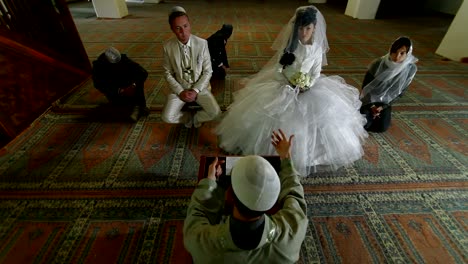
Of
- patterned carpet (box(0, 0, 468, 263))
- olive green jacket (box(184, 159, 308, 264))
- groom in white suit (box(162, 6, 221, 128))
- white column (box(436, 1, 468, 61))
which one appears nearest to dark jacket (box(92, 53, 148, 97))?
patterned carpet (box(0, 0, 468, 263))

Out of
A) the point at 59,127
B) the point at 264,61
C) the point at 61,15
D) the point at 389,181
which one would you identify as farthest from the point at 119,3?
the point at 389,181

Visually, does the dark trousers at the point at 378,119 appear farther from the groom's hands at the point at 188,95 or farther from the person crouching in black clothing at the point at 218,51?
the person crouching in black clothing at the point at 218,51

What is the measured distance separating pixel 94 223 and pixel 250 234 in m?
1.52

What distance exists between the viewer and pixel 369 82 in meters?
2.62

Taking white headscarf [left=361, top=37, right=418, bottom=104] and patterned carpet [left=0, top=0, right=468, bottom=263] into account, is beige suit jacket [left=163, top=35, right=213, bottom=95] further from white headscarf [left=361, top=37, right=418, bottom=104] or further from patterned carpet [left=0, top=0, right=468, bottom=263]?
white headscarf [left=361, top=37, right=418, bottom=104]

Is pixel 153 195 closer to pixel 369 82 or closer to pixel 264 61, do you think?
pixel 369 82

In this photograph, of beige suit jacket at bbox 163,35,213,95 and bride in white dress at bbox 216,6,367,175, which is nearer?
bride in white dress at bbox 216,6,367,175

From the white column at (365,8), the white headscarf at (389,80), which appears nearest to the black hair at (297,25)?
the white headscarf at (389,80)

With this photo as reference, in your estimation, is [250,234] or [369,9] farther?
[369,9]

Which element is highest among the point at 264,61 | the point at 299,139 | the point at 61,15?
the point at 61,15

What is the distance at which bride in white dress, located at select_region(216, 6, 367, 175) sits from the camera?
2082mm

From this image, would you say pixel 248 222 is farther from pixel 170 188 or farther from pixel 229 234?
pixel 170 188

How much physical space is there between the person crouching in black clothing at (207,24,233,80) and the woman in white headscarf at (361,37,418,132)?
210cm

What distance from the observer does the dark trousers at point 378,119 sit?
2.62m
